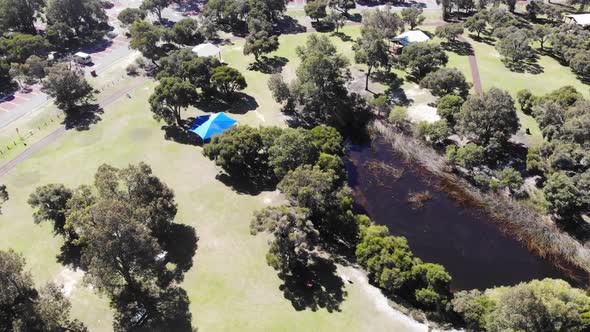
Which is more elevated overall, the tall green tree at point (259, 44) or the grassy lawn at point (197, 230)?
the tall green tree at point (259, 44)

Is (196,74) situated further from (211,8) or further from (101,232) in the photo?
(101,232)

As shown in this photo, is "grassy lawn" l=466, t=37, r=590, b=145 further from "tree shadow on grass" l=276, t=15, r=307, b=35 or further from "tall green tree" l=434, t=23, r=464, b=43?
"tree shadow on grass" l=276, t=15, r=307, b=35

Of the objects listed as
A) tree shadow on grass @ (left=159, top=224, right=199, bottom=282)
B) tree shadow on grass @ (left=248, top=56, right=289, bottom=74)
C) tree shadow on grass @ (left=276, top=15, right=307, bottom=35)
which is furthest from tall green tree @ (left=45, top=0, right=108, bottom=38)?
tree shadow on grass @ (left=159, top=224, right=199, bottom=282)

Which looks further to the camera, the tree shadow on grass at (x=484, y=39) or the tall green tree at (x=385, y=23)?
the tree shadow on grass at (x=484, y=39)

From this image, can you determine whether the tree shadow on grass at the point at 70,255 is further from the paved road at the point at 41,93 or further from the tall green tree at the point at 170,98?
the paved road at the point at 41,93

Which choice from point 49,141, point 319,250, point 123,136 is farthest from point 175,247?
point 49,141

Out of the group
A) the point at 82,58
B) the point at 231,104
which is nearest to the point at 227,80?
the point at 231,104

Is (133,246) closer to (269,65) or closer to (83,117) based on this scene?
(83,117)

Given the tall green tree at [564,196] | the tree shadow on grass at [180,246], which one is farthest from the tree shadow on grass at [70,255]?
the tall green tree at [564,196]
